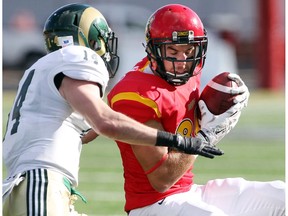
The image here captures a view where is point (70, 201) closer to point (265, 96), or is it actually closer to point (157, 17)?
point (157, 17)

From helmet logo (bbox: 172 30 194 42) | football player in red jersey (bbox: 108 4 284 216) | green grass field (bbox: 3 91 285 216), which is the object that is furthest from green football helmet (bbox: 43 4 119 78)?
green grass field (bbox: 3 91 285 216)

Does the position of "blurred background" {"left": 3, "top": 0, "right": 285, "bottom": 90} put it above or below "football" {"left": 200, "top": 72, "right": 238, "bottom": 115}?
below

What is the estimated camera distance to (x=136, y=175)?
439 cm

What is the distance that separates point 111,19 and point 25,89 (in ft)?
53.0

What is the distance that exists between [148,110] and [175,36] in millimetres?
416

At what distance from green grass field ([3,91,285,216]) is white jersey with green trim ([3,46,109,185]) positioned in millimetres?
2312

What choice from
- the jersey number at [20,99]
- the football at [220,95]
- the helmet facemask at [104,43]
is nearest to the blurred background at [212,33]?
the helmet facemask at [104,43]

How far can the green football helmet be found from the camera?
4.51 metres

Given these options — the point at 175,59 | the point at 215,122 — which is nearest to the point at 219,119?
the point at 215,122

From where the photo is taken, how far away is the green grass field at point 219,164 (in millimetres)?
7031

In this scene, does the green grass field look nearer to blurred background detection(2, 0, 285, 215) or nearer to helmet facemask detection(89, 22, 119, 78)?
blurred background detection(2, 0, 285, 215)

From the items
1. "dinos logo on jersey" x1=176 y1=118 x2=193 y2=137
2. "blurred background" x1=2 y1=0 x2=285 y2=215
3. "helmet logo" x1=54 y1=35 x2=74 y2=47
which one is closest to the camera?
"dinos logo on jersey" x1=176 y1=118 x2=193 y2=137

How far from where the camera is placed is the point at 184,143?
3.90m

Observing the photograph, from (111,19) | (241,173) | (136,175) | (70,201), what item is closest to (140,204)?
(136,175)
